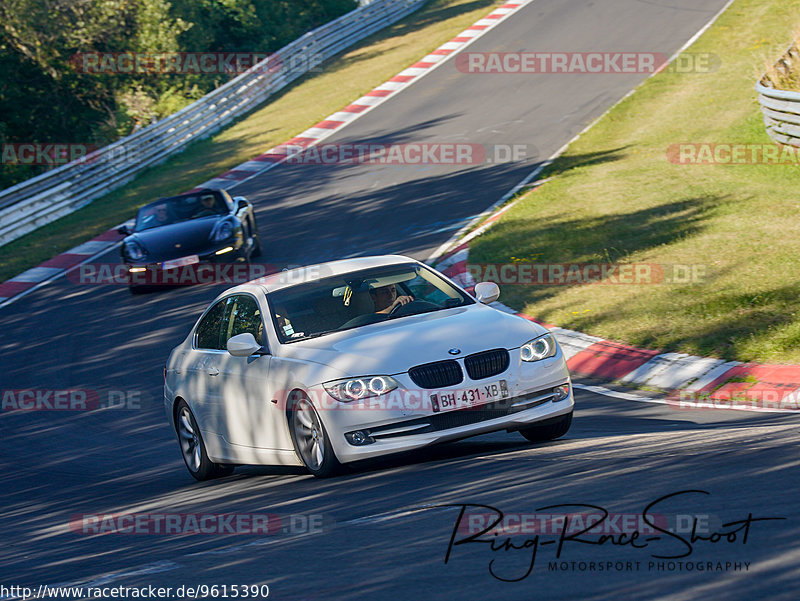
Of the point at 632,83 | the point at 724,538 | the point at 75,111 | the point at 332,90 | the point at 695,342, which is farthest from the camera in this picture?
the point at 75,111

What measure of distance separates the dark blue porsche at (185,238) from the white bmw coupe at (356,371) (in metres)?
8.44

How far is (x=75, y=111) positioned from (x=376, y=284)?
108ft

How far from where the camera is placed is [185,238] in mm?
17969

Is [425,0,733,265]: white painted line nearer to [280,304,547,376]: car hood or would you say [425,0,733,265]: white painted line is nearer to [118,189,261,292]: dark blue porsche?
[118,189,261,292]: dark blue porsche

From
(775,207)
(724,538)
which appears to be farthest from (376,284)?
(775,207)

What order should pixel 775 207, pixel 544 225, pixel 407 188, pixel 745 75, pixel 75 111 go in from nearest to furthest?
1. pixel 775 207
2. pixel 544 225
3. pixel 407 188
4. pixel 745 75
5. pixel 75 111

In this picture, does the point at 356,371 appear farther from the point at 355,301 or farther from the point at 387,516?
the point at 387,516

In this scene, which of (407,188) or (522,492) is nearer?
(522,492)

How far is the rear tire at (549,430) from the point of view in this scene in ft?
26.1

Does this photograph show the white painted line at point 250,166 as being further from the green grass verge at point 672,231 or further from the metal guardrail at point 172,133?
the green grass verge at point 672,231

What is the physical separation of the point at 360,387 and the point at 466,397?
28.6 inches

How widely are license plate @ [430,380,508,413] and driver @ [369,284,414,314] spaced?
52.7 inches

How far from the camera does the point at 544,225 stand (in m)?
17.3

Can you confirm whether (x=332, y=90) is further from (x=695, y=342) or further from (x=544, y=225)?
(x=695, y=342)
